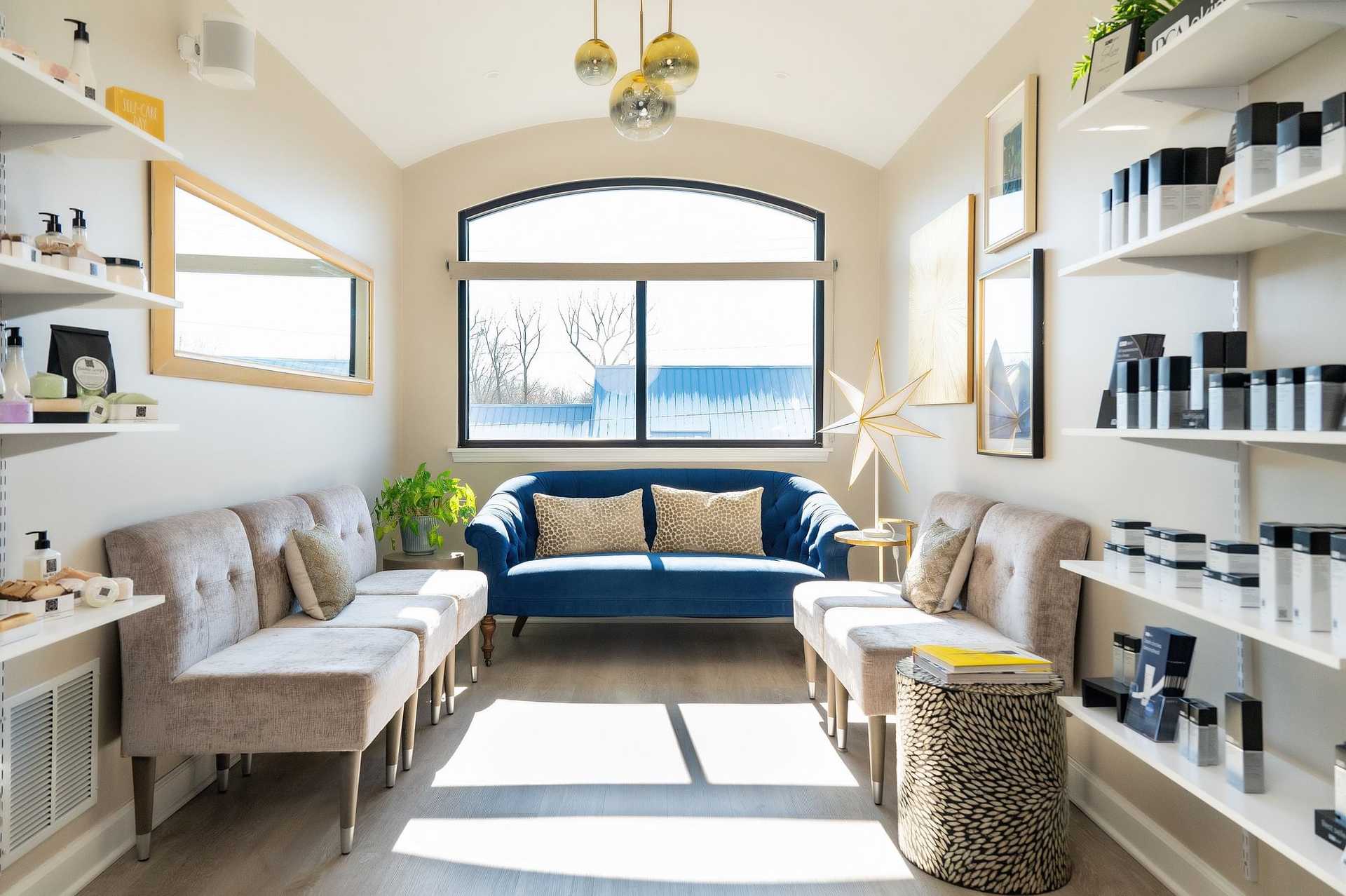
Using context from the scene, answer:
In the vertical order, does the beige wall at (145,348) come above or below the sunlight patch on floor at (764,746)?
above

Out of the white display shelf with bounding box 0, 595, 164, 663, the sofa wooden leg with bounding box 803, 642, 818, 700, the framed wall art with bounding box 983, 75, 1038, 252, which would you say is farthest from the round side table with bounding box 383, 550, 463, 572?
the framed wall art with bounding box 983, 75, 1038, 252

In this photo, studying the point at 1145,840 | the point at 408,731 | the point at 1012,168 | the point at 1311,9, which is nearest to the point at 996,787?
the point at 1145,840

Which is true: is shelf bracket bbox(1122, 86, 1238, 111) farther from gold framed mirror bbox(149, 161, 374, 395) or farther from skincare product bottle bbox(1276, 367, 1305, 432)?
gold framed mirror bbox(149, 161, 374, 395)

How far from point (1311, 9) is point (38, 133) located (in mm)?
2571

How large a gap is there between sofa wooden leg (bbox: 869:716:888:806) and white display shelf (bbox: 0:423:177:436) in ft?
7.17

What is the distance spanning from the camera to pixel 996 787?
88.7 inches

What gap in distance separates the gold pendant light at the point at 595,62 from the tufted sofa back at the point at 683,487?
2.52m

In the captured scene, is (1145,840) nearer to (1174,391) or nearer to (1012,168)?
(1174,391)

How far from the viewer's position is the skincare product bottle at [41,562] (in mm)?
2002

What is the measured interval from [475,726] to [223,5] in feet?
9.25

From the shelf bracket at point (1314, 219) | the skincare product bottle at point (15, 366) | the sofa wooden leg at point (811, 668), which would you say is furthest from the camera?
the sofa wooden leg at point (811, 668)

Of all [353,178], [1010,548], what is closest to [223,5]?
[353,178]

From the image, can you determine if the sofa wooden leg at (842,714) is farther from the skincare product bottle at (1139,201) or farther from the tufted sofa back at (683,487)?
the skincare product bottle at (1139,201)

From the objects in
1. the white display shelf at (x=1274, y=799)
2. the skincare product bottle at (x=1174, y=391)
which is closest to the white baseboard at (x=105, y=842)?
the white display shelf at (x=1274, y=799)
